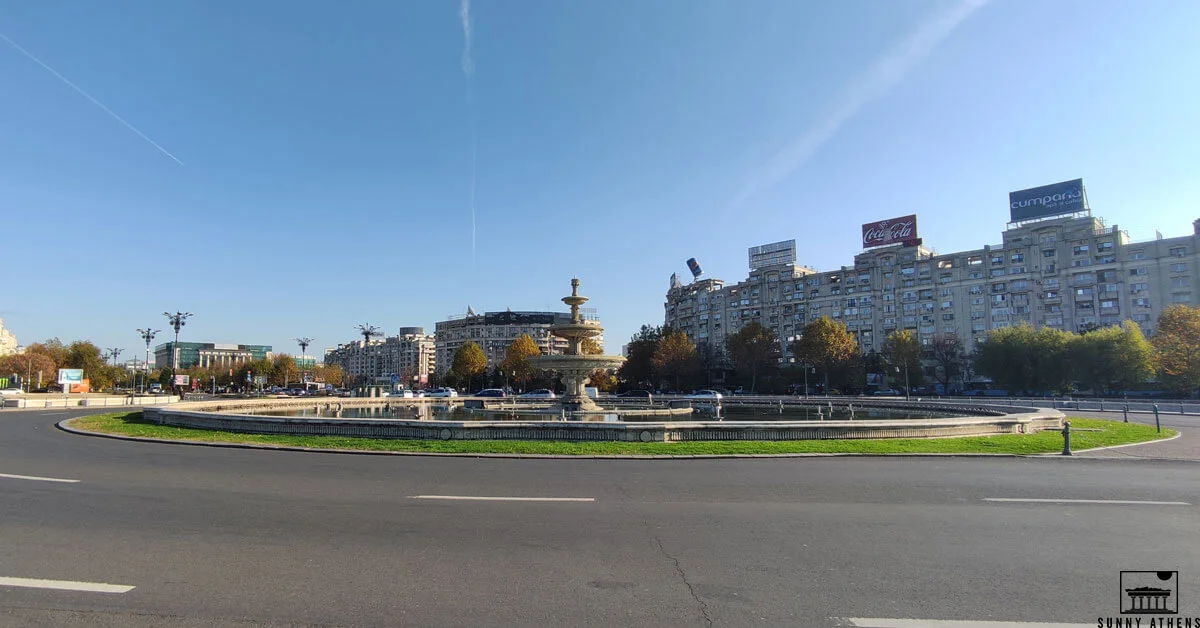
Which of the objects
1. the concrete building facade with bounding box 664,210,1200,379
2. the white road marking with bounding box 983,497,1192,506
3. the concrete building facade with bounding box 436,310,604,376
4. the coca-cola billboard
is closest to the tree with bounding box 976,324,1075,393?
the concrete building facade with bounding box 664,210,1200,379

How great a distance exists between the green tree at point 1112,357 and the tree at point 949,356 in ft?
62.8

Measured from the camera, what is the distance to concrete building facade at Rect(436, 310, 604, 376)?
17950 centimetres

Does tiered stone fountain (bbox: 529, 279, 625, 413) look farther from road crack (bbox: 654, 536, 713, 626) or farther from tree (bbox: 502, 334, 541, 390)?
Answer: tree (bbox: 502, 334, 541, 390)

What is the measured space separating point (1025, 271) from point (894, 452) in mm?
93360

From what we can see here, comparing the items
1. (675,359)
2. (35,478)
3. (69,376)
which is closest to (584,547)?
(35,478)

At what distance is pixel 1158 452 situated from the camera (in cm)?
1670

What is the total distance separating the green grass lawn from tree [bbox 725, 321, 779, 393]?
65.6 metres

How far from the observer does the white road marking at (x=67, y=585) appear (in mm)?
5613

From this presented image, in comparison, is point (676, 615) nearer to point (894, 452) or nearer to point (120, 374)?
point (894, 452)

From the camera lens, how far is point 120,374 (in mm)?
122500

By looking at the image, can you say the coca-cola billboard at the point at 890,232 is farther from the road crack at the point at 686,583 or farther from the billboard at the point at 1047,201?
the road crack at the point at 686,583

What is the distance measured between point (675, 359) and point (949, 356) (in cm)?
3654

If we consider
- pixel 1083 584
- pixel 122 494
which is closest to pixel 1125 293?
pixel 1083 584

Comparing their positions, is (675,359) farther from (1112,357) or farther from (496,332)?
(496,332)
